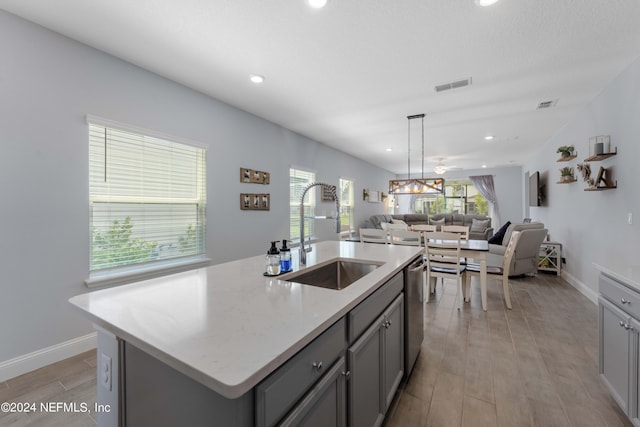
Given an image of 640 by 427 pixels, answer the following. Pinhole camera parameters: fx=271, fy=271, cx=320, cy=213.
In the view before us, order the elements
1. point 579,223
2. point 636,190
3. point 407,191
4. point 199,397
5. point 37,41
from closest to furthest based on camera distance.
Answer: point 199,397
point 37,41
point 636,190
point 579,223
point 407,191

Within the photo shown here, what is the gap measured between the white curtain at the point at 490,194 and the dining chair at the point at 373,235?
747 cm

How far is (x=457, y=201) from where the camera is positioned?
10.2 metres

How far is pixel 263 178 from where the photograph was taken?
4.16m

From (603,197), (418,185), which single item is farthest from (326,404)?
(603,197)

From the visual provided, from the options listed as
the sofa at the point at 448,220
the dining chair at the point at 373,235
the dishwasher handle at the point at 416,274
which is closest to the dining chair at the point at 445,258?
the dining chair at the point at 373,235

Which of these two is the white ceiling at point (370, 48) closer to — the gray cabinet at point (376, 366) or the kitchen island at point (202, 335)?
the kitchen island at point (202, 335)

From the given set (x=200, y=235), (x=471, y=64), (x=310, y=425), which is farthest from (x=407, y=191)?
(x=310, y=425)

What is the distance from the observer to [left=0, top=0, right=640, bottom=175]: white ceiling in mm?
1908

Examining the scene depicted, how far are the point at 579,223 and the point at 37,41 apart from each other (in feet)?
20.9

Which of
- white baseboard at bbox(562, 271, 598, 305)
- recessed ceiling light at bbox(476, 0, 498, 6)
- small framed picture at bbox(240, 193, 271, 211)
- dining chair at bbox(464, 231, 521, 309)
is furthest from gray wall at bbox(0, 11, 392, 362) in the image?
white baseboard at bbox(562, 271, 598, 305)

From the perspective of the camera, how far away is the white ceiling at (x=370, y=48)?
6.26 ft

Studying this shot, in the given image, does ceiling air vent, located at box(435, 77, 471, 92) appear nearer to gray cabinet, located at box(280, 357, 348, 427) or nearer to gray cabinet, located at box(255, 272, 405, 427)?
gray cabinet, located at box(255, 272, 405, 427)

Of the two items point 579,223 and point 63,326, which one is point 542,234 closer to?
point 579,223

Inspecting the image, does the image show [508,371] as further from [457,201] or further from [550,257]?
[457,201]
